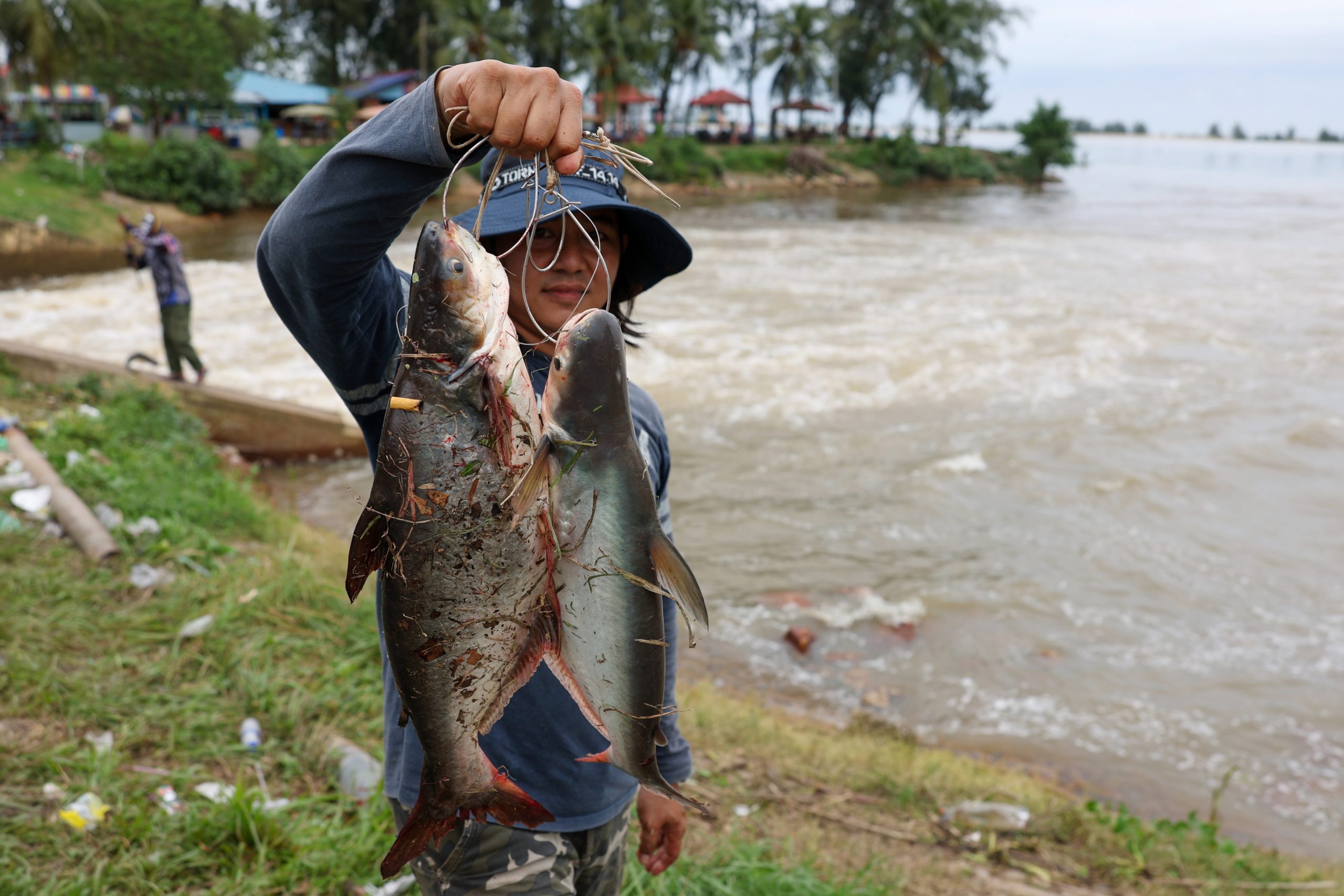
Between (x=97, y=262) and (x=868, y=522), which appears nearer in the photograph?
(x=868, y=522)

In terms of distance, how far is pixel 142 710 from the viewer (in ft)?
14.0

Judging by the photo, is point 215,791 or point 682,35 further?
point 682,35

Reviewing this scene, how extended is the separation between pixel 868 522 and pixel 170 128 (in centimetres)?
3760

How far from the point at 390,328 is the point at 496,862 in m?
1.27

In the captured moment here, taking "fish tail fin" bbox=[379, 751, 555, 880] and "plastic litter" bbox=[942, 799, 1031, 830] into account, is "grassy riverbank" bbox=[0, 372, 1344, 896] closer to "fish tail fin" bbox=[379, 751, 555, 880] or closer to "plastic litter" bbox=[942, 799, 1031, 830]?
"plastic litter" bbox=[942, 799, 1031, 830]

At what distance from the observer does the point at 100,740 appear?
4.02 metres

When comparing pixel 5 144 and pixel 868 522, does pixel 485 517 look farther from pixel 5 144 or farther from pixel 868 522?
pixel 5 144

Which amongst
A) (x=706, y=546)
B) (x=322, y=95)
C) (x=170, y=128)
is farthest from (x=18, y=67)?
(x=706, y=546)

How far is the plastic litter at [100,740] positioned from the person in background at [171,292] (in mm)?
7400

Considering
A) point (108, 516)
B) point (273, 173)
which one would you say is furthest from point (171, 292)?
point (273, 173)

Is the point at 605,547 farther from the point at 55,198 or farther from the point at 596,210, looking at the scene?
the point at 55,198

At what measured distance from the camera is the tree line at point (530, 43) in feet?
102

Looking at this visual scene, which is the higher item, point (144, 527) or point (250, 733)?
point (144, 527)

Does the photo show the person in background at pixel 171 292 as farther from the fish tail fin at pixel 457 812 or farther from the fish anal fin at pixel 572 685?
the fish anal fin at pixel 572 685
